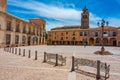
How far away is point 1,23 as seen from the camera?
27.6 metres

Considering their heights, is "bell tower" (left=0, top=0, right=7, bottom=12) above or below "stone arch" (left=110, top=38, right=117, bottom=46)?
above

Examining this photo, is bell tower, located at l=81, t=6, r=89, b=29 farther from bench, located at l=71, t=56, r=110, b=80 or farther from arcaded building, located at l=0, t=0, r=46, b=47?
bench, located at l=71, t=56, r=110, b=80

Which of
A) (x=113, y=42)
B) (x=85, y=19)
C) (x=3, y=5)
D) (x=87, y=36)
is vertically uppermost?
(x=85, y=19)

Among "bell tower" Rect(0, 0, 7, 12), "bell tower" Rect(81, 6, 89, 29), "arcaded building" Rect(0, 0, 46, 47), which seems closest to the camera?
"bell tower" Rect(0, 0, 7, 12)

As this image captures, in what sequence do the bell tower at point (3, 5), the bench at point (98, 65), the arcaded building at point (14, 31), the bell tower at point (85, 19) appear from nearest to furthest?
the bench at point (98, 65) < the bell tower at point (3, 5) < the arcaded building at point (14, 31) < the bell tower at point (85, 19)

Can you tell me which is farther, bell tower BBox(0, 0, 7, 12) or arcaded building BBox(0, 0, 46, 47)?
arcaded building BBox(0, 0, 46, 47)

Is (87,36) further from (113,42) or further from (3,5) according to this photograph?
(3,5)

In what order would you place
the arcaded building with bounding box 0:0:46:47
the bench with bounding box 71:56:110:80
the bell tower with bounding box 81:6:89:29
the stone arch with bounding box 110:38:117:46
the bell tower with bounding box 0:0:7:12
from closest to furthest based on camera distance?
1. the bench with bounding box 71:56:110:80
2. the bell tower with bounding box 0:0:7:12
3. the arcaded building with bounding box 0:0:46:47
4. the stone arch with bounding box 110:38:117:46
5. the bell tower with bounding box 81:6:89:29

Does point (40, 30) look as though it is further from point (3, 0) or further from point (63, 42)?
point (3, 0)

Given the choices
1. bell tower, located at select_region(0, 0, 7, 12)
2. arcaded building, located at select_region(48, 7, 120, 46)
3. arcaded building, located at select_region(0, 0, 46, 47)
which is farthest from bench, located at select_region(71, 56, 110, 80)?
arcaded building, located at select_region(48, 7, 120, 46)

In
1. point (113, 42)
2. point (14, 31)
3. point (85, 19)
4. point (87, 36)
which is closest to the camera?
point (14, 31)

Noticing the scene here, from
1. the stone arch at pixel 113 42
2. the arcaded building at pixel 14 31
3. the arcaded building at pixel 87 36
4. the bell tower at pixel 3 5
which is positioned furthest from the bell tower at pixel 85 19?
the bell tower at pixel 3 5

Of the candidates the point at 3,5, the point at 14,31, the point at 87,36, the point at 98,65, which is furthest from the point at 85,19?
the point at 98,65

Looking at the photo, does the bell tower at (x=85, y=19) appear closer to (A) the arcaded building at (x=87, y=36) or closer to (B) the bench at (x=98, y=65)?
(A) the arcaded building at (x=87, y=36)
